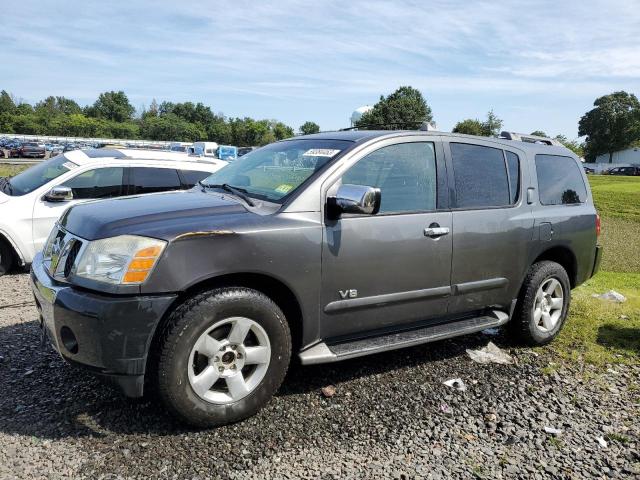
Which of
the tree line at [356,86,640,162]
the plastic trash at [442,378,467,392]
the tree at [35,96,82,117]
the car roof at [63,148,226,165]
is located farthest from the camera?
the tree at [35,96,82,117]

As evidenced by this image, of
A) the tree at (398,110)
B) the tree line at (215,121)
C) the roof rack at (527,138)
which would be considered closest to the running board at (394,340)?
the roof rack at (527,138)

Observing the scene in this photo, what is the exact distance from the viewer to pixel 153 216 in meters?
3.08

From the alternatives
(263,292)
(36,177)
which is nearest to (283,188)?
(263,292)

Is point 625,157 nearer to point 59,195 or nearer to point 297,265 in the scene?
point 59,195

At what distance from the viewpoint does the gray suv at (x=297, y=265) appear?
2863 millimetres

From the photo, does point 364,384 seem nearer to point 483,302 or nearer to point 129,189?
point 483,302

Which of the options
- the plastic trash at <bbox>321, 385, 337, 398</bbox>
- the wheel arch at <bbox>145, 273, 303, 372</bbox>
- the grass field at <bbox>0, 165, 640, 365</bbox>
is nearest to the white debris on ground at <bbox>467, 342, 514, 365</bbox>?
the grass field at <bbox>0, 165, 640, 365</bbox>

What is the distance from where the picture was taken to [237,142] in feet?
402

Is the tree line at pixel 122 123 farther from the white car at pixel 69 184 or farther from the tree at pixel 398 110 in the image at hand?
the white car at pixel 69 184

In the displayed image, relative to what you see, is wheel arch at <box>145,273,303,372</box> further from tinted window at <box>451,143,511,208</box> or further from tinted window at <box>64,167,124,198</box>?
tinted window at <box>64,167,124,198</box>

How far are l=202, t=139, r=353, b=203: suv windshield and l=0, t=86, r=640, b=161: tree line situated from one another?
5467 cm

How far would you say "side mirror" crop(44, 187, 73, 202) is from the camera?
675 centimetres

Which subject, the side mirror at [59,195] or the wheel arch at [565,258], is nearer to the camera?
the wheel arch at [565,258]

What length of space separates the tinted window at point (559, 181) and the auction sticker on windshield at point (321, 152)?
214cm
